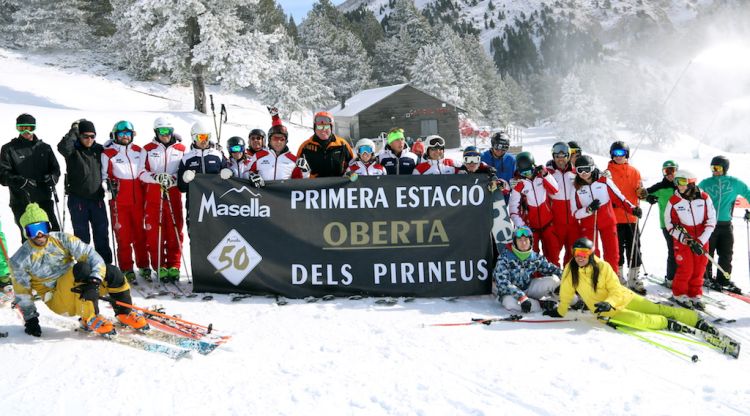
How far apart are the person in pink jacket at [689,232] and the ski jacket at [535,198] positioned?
165 cm

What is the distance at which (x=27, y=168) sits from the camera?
6457mm

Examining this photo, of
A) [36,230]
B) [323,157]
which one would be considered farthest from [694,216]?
[36,230]

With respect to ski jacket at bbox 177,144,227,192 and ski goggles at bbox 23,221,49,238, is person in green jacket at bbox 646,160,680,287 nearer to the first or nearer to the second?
ski jacket at bbox 177,144,227,192

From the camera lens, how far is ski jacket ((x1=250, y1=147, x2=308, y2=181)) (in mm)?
6680

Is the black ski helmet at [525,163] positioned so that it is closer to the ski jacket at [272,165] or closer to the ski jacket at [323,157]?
the ski jacket at [323,157]

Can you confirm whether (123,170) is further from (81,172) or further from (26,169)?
(26,169)

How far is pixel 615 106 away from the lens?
85375mm

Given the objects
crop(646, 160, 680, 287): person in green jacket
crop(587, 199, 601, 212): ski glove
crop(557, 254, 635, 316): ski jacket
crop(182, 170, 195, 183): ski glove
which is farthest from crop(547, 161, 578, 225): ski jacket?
crop(182, 170, 195, 183): ski glove

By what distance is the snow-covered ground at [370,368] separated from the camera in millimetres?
3865

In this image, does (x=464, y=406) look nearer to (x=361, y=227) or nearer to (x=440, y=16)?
(x=361, y=227)

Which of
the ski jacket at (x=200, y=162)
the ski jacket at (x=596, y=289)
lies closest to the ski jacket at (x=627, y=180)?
the ski jacket at (x=596, y=289)

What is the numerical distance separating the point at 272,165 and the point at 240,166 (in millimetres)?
463

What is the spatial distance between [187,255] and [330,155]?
3565mm

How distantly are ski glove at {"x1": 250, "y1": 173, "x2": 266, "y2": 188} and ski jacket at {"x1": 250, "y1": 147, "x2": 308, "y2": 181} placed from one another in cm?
31
